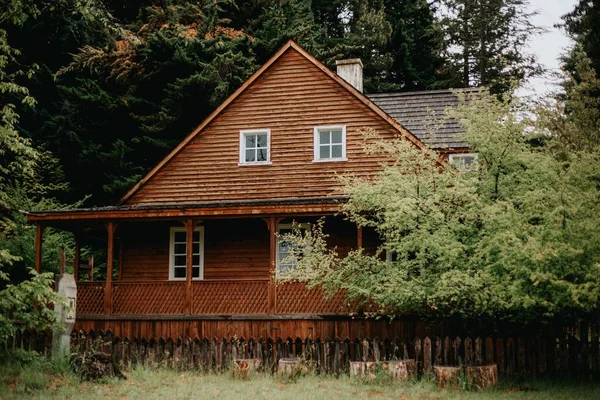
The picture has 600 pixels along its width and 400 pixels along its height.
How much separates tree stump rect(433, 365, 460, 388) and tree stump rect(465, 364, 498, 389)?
0.71ft

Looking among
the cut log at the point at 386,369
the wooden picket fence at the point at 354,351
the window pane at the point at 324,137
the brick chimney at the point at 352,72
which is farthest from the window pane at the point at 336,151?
the cut log at the point at 386,369

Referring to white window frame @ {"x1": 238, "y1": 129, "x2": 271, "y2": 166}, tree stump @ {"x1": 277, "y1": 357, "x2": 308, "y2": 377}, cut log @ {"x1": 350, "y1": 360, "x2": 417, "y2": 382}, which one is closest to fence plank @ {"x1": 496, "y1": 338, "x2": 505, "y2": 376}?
cut log @ {"x1": 350, "y1": 360, "x2": 417, "y2": 382}

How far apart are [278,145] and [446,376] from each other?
1105 cm

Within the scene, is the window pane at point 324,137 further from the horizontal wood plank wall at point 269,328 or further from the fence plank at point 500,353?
the fence plank at point 500,353

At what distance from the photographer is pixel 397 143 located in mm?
16094

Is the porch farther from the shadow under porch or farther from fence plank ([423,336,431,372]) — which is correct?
fence plank ([423,336,431,372])

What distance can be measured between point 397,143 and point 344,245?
22.1 feet

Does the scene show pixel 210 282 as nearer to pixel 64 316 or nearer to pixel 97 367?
pixel 64 316

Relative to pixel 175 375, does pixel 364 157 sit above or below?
above

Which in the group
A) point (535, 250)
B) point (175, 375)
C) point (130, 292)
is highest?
point (535, 250)

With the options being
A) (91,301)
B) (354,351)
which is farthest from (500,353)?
(91,301)

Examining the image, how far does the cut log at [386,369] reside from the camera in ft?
48.5

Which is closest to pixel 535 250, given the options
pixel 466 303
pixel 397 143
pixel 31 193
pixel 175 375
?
pixel 466 303

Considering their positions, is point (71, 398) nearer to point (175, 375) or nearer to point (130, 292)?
point (175, 375)
